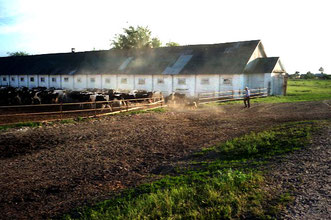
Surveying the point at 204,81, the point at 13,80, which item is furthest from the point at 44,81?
the point at 204,81

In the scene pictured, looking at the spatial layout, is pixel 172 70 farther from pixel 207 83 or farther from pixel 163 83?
pixel 207 83

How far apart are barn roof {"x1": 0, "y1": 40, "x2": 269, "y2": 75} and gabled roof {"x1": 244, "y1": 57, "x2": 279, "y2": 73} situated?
1.56ft

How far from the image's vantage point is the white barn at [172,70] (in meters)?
28.5

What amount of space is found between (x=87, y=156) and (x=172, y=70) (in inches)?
908

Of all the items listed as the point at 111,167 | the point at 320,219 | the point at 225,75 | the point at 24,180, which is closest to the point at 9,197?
the point at 24,180

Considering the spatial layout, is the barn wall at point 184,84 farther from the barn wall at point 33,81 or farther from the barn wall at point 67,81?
the barn wall at point 33,81

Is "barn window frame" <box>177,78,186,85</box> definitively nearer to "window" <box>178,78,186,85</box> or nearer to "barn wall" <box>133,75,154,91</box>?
"window" <box>178,78,186,85</box>

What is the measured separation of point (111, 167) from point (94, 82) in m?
30.5

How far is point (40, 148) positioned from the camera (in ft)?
32.0

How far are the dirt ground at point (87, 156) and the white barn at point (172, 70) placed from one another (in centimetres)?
1418

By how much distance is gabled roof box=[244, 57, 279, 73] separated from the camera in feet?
93.4

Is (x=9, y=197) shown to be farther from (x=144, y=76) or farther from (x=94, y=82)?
(x=94, y=82)

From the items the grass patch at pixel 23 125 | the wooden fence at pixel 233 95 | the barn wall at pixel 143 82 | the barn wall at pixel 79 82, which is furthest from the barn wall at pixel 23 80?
the grass patch at pixel 23 125

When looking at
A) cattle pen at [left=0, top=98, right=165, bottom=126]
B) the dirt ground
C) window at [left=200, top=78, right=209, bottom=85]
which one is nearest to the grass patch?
cattle pen at [left=0, top=98, right=165, bottom=126]
